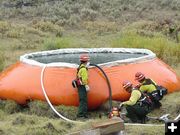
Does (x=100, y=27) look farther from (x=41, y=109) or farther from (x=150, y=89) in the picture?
(x=150, y=89)

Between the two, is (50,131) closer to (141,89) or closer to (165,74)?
(141,89)

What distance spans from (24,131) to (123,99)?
9.17 feet

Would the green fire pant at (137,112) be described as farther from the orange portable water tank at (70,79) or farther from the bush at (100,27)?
the bush at (100,27)

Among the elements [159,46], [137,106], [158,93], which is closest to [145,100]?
[137,106]

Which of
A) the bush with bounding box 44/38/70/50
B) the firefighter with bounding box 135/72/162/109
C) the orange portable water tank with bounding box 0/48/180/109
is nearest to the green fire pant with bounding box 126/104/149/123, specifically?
the firefighter with bounding box 135/72/162/109

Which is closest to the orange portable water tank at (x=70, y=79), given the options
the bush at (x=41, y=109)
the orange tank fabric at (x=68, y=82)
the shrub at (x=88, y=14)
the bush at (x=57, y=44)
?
the orange tank fabric at (x=68, y=82)

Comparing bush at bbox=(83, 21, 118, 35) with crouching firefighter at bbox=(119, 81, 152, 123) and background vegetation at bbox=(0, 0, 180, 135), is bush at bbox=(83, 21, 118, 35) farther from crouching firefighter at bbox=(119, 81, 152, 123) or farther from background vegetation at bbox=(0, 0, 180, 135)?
crouching firefighter at bbox=(119, 81, 152, 123)

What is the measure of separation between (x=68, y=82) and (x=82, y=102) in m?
0.65

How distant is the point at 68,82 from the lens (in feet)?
37.8

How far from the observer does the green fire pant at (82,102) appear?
36.1 ft

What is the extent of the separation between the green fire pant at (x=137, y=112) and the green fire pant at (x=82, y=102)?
1027 millimetres

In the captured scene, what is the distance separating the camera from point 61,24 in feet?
92.5

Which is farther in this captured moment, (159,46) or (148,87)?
(159,46)

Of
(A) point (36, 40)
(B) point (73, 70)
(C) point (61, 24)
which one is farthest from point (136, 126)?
(C) point (61, 24)
